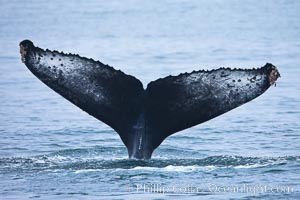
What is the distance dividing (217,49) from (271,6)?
28.2 metres

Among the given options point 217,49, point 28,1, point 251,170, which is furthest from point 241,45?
point 28,1

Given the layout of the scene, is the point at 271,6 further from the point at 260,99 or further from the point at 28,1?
the point at 260,99

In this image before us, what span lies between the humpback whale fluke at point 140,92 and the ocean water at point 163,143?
0.52 m

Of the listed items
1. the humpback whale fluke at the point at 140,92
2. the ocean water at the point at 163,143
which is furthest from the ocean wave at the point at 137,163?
the humpback whale fluke at the point at 140,92

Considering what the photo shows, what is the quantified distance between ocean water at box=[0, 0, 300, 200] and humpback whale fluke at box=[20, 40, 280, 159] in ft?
1.69

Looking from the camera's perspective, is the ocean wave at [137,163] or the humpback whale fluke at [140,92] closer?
the humpback whale fluke at [140,92]

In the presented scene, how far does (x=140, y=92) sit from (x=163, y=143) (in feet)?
11.5

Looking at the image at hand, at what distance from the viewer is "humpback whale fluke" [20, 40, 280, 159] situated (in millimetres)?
10797

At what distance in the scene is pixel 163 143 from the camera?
14.6 m

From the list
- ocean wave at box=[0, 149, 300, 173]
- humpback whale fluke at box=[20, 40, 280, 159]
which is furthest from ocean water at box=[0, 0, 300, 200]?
humpback whale fluke at box=[20, 40, 280, 159]

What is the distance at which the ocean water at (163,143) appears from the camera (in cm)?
1102

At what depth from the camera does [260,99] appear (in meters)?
19.6

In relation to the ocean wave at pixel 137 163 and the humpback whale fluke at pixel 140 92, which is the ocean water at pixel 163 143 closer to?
the ocean wave at pixel 137 163

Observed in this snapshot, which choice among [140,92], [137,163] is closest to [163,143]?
[137,163]
